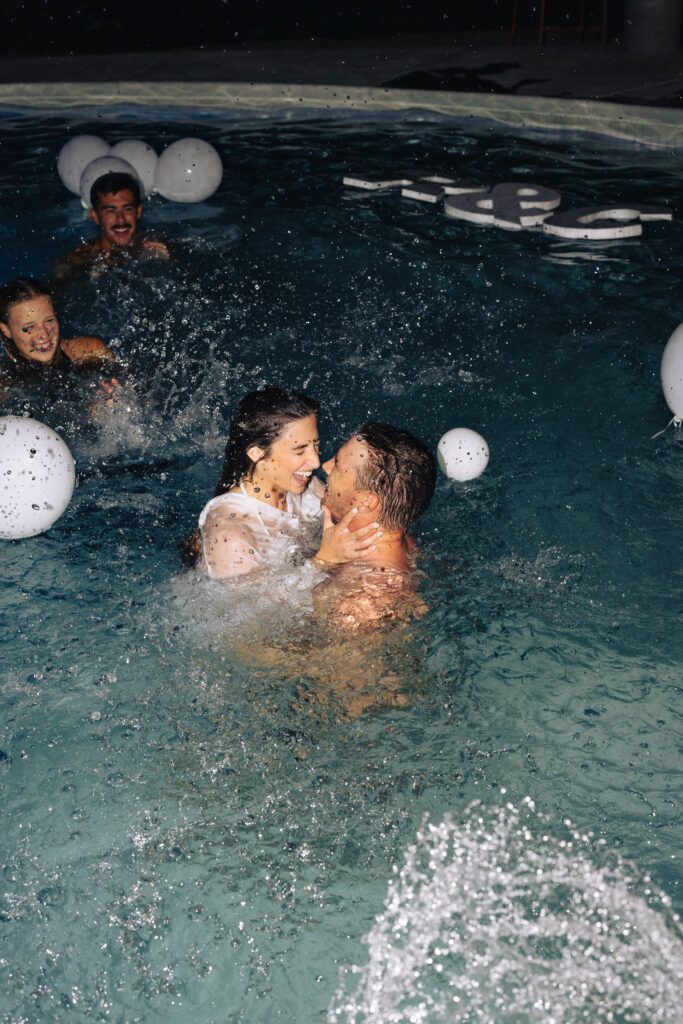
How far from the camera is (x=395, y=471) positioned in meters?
4.47

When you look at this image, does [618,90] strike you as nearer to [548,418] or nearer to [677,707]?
[548,418]

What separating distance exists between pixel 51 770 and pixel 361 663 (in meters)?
1.34

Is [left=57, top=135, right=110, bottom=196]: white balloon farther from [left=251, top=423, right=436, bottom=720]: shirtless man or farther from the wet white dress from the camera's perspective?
[left=251, top=423, right=436, bottom=720]: shirtless man

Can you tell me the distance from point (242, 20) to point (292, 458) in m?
13.9

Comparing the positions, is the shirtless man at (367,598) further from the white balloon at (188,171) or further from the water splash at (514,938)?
the white balloon at (188,171)

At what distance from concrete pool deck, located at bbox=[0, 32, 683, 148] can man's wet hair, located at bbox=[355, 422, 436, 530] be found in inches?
332

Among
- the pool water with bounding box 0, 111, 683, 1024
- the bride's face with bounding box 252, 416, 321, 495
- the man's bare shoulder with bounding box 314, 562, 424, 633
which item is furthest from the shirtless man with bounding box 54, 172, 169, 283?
the man's bare shoulder with bounding box 314, 562, 424, 633

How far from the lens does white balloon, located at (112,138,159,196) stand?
33.3 feet

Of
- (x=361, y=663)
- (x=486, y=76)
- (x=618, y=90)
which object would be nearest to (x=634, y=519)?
(x=361, y=663)

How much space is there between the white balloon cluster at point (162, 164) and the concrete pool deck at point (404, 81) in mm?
3433

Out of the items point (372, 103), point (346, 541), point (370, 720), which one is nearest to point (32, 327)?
point (346, 541)

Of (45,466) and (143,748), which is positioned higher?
(45,466)

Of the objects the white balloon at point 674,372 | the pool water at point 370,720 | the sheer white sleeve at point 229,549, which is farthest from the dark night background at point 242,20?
the sheer white sleeve at point 229,549

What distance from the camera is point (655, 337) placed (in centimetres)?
781
